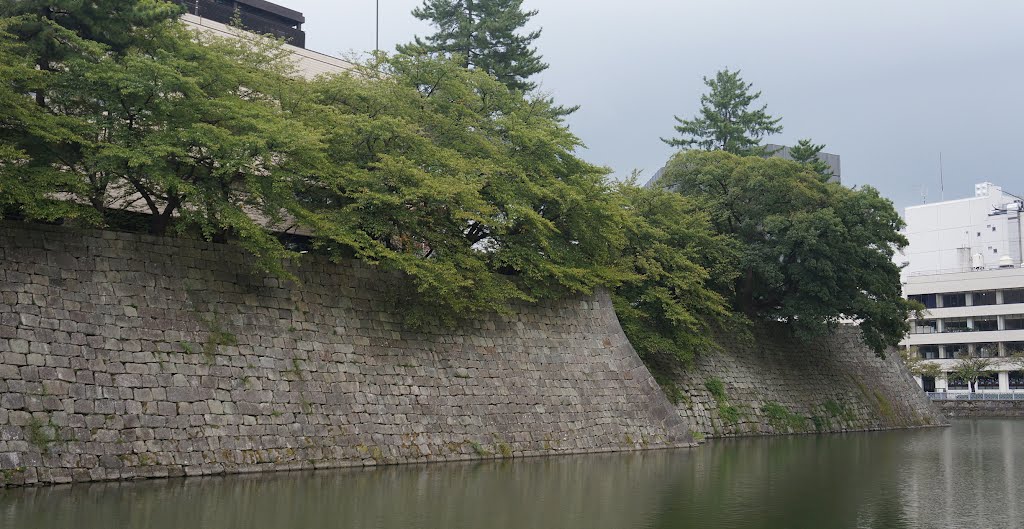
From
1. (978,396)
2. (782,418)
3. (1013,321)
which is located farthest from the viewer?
(1013,321)

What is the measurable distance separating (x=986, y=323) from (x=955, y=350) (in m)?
2.74

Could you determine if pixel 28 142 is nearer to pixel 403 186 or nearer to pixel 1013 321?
pixel 403 186

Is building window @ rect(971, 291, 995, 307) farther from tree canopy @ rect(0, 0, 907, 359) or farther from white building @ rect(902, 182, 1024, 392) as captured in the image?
tree canopy @ rect(0, 0, 907, 359)

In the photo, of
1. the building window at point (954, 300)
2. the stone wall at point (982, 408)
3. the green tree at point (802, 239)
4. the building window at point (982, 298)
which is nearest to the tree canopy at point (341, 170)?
the green tree at point (802, 239)

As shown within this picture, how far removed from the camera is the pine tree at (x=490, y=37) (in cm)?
4141

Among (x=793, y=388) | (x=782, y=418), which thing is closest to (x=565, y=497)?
(x=782, y=418)

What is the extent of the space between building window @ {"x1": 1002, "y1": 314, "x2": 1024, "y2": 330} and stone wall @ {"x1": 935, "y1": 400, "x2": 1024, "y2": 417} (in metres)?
10.5

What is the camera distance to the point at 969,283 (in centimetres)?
6394

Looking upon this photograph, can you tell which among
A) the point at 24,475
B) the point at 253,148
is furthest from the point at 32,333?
the point at 253,148

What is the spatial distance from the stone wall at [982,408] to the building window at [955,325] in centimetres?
1050

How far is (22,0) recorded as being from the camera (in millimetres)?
16203

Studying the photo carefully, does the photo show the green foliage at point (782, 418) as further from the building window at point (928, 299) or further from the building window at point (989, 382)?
the building window at point (928, 299)

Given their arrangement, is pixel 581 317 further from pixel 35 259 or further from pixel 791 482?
pixel 35 259

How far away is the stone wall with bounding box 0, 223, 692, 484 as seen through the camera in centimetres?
1455
